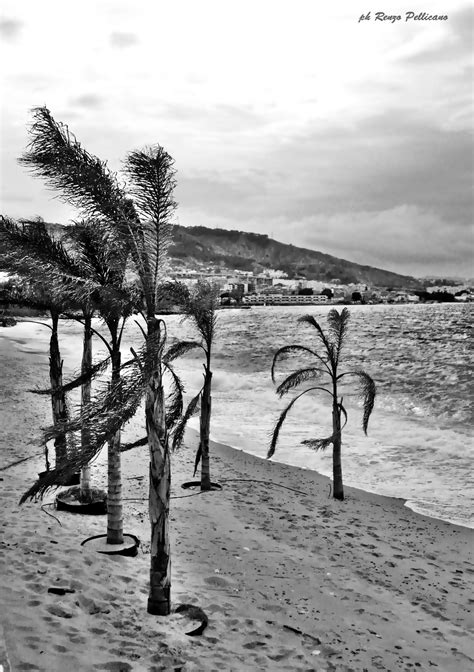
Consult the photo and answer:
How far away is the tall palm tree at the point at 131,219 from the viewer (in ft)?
21.5

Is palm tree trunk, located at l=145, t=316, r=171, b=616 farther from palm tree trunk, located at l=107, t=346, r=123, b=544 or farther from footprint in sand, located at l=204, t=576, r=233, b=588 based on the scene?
palm tree trunk, located at l=107, t=346, r=123, b=544

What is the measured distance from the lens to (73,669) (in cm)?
579

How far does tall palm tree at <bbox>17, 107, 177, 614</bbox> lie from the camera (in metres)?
6.54

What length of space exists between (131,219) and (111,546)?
5570 mm

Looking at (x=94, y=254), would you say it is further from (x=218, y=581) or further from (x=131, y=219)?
(x=218, y=581)

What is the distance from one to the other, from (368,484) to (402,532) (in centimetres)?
545

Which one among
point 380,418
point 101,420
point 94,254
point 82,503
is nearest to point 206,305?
point 94,254

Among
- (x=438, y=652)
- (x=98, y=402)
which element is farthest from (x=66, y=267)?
(x=438, y=652)

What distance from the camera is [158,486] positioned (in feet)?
24.1

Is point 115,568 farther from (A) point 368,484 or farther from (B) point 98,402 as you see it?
(A) point 368,484

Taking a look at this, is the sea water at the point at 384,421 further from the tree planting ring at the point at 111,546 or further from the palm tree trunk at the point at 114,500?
the tree planting ring at the point at 111,546

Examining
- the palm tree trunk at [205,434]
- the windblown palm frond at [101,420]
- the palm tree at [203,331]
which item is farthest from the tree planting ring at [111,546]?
the palm tree trunk at [205,434]

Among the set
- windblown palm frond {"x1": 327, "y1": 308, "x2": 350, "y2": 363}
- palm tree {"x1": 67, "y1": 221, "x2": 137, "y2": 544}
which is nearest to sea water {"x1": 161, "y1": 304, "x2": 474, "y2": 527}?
palm tree {"x1": 67, "y1": 221, "x2": 137, "y2": 544}

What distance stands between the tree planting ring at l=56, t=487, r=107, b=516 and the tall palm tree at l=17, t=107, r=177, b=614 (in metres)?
4.49
